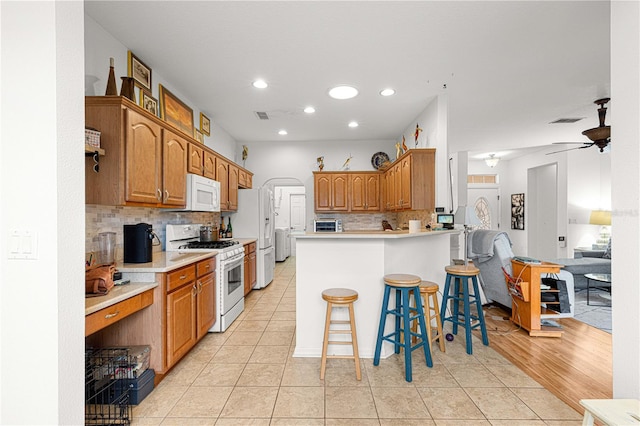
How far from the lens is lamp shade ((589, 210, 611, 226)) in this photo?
5.89m

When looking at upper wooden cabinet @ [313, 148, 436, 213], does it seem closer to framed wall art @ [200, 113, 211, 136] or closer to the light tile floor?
framed wall art @ [200, 113, 211, 136]

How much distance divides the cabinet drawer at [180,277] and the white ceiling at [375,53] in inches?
76.6

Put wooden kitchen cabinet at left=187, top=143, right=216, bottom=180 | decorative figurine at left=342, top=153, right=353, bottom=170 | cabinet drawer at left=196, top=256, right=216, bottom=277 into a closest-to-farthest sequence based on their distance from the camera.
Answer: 1. cabinet drawer at left=196, top=256, right=216, bottom=277
2. wooden kitchen cabinet at left=187, top=143, right=216, bottom=180
3. decorative figurine at left=342, top=153, right=353, bottom=170

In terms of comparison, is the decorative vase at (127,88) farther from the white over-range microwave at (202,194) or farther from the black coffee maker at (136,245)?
the black coffee maker at (136,245)

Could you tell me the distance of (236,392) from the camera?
7.25 feet

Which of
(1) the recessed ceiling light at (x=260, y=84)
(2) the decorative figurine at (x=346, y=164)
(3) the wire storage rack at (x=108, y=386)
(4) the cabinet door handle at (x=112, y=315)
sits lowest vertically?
(3) the wire storage rack at (x=108, y=386)

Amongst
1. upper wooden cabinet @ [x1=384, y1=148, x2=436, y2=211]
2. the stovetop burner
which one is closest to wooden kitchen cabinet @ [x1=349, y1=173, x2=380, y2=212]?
upper wooden cabinet @ [x1=384, y1=148, x2=436, y2=211]

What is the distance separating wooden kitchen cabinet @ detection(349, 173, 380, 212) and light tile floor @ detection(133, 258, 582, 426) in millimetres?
3347

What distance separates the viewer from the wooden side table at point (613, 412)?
1142mm

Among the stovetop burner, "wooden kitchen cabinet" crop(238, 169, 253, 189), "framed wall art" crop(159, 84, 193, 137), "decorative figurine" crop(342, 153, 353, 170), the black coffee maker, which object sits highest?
"framed wall art" crop(159, 84, 193, 137)

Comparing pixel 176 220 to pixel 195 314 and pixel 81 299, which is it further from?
pixel 81 299

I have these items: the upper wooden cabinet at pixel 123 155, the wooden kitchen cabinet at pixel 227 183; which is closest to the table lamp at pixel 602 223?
the wooden kitchen cabinet at pixel 227 183

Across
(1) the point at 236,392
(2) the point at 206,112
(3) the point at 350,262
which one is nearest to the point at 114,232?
(1) the point at 236,392

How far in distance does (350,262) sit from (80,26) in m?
2.33
